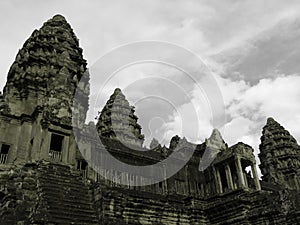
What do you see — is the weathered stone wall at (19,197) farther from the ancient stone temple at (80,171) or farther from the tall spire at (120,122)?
the tall spire at (120,122)

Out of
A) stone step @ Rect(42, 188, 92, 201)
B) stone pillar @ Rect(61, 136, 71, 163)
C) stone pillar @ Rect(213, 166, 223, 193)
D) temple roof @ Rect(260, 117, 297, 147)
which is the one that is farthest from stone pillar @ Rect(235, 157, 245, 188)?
temple roof @ Rect(260, 117, 297, 147)

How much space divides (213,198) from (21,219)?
15.5m

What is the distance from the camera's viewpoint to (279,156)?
47.0 m

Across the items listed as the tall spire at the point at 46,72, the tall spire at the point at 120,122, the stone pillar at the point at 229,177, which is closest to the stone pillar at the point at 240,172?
the stone pillar at the point at 229,177

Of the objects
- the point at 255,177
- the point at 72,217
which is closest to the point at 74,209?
the point at 72,217

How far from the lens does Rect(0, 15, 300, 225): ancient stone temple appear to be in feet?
51.3

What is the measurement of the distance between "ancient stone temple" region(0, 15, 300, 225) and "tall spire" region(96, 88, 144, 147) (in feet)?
41.5

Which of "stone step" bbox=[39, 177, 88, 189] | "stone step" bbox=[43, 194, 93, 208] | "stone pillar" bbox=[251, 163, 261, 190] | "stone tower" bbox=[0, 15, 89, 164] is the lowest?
"stone step" bbox=[43, 194, 93, 208]

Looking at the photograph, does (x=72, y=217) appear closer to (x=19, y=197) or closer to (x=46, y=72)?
(x=19, y=197)

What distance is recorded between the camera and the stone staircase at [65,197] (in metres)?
14.1

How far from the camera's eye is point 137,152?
2455 centimetres

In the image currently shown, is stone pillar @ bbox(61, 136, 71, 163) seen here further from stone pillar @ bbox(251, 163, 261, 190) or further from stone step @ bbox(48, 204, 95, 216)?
stone pillar @ bbox(251, 163, 261, 190)

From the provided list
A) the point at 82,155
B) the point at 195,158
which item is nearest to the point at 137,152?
the point at 82,155

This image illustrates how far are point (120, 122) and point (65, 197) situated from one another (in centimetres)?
2992
